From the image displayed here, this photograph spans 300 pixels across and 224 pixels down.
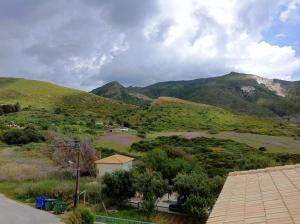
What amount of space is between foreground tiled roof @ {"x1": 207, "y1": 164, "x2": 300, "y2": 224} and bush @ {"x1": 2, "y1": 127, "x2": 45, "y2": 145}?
212ft

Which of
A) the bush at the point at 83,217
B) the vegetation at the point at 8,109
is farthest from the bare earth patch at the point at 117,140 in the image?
the vegetation at the point at 8,109

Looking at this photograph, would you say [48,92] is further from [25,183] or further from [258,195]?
[258,195]

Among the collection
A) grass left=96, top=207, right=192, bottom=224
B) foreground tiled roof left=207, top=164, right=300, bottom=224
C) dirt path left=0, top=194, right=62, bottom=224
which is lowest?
grass left=96, top=207, right=192, bottom=224

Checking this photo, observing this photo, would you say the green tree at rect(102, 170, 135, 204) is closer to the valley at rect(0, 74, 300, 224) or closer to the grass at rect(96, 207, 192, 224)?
the valley at rect(0, 74, 300, 224)

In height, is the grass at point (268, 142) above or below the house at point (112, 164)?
above

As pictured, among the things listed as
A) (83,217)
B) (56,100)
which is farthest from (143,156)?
(56,100)

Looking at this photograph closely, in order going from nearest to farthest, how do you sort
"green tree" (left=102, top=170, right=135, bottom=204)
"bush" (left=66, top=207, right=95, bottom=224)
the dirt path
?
"bush" (left=66, top=207, right=95, bottom=224) → the dirt path → "green tree" (left=102, top=170, right=135, bottom=204)

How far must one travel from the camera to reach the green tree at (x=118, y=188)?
38406mm

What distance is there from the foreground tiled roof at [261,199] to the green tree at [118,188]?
25520 mm

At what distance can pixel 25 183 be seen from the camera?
44344 millimetres

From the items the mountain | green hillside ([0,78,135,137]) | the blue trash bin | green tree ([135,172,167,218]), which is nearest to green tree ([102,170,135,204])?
green tree ([135,172,167,218])

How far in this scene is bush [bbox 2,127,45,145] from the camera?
74.0m

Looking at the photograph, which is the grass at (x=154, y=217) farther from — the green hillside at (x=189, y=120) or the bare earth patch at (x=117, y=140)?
the green hillside at (x=189, y=120)

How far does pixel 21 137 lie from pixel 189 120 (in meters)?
58.5
